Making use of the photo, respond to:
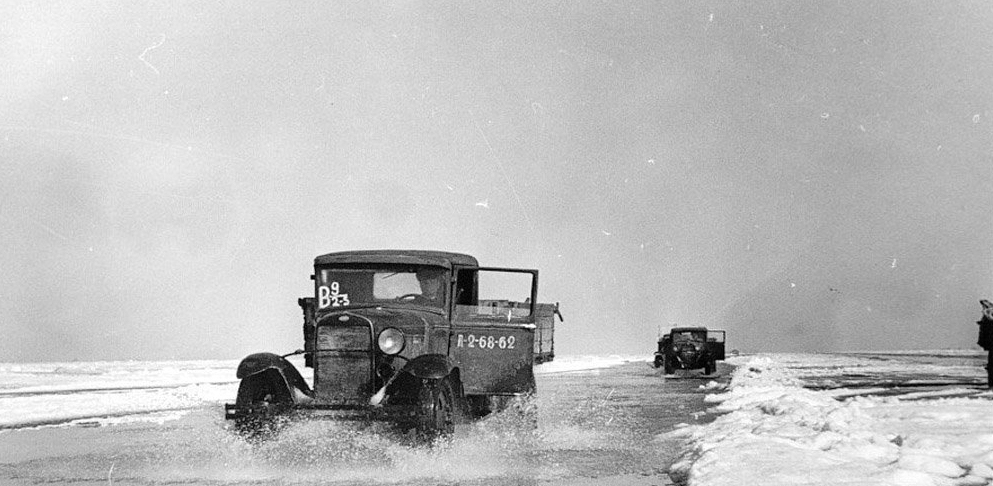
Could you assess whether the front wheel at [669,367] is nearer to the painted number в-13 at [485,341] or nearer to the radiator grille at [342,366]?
the painted number в-13 at [485,341]

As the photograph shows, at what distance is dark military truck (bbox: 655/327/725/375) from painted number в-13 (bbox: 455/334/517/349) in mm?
26214

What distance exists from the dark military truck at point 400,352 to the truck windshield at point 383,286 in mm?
14

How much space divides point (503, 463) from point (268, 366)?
310cm

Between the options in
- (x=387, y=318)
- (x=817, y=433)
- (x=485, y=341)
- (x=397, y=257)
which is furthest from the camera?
(x=397, y=257)

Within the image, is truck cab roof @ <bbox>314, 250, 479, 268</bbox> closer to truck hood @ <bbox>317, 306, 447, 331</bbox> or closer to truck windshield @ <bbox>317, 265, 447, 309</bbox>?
truck windshield @ <bbox>317, 265, 447, 309</bbox>

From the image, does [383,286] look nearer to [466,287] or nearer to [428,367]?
[466,287]

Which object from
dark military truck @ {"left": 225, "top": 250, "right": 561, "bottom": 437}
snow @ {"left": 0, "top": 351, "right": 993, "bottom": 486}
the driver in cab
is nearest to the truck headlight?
dark military truck @ {"left": 225, "top": 250, "right": 561, "bottom": 437}

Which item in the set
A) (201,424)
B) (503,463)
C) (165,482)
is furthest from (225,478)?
(201,424)

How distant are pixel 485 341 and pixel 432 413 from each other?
2.63 metres

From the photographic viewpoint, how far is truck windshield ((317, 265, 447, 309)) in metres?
12.4

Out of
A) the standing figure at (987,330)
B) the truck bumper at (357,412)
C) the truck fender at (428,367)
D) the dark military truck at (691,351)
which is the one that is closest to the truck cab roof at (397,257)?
the truck fender at (428,367)

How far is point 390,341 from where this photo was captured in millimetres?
11047

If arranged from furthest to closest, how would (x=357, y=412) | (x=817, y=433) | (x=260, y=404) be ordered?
1. (x=817, y=433)
2. (x=260, y=404)
3. (x=357, y=412)

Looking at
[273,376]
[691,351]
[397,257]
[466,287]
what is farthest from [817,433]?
[691,351]
